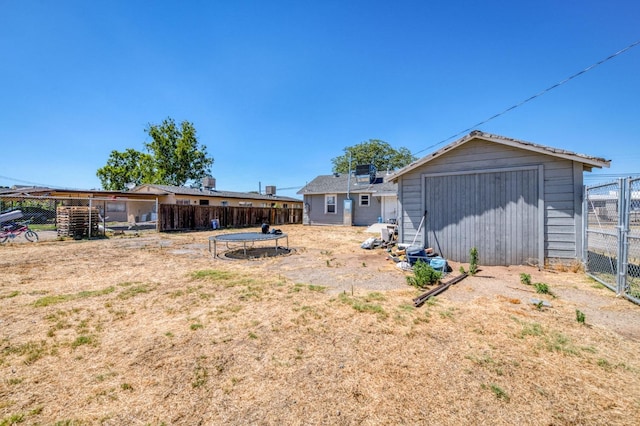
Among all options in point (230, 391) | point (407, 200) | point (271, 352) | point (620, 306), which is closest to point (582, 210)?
point (620, 306)

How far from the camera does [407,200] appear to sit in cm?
830

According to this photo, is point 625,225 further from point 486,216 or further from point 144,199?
point 144,199

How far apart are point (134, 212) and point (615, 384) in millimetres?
30436

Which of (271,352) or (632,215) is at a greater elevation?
(632,215)

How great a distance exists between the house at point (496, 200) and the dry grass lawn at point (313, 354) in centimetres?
160

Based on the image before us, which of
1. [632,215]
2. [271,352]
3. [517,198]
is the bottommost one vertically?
[271,352]

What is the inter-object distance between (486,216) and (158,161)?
3978cm

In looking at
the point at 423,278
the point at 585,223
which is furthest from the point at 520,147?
the point at 423,278

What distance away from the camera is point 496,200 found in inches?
273

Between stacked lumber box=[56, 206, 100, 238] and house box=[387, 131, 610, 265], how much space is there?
14.5m

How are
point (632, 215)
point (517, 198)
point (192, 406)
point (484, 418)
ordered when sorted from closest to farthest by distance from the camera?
1. point (484, 418)
2. point (192, 406)
3. point (632, 215)
4. point (517, 198)

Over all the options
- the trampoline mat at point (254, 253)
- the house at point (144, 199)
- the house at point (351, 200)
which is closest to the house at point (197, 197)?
the house at point (144, 199)

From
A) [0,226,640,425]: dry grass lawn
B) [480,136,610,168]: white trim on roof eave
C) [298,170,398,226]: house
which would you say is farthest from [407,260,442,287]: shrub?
[298,170,398,226]: house

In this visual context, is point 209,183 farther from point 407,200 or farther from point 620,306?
point 620,306
